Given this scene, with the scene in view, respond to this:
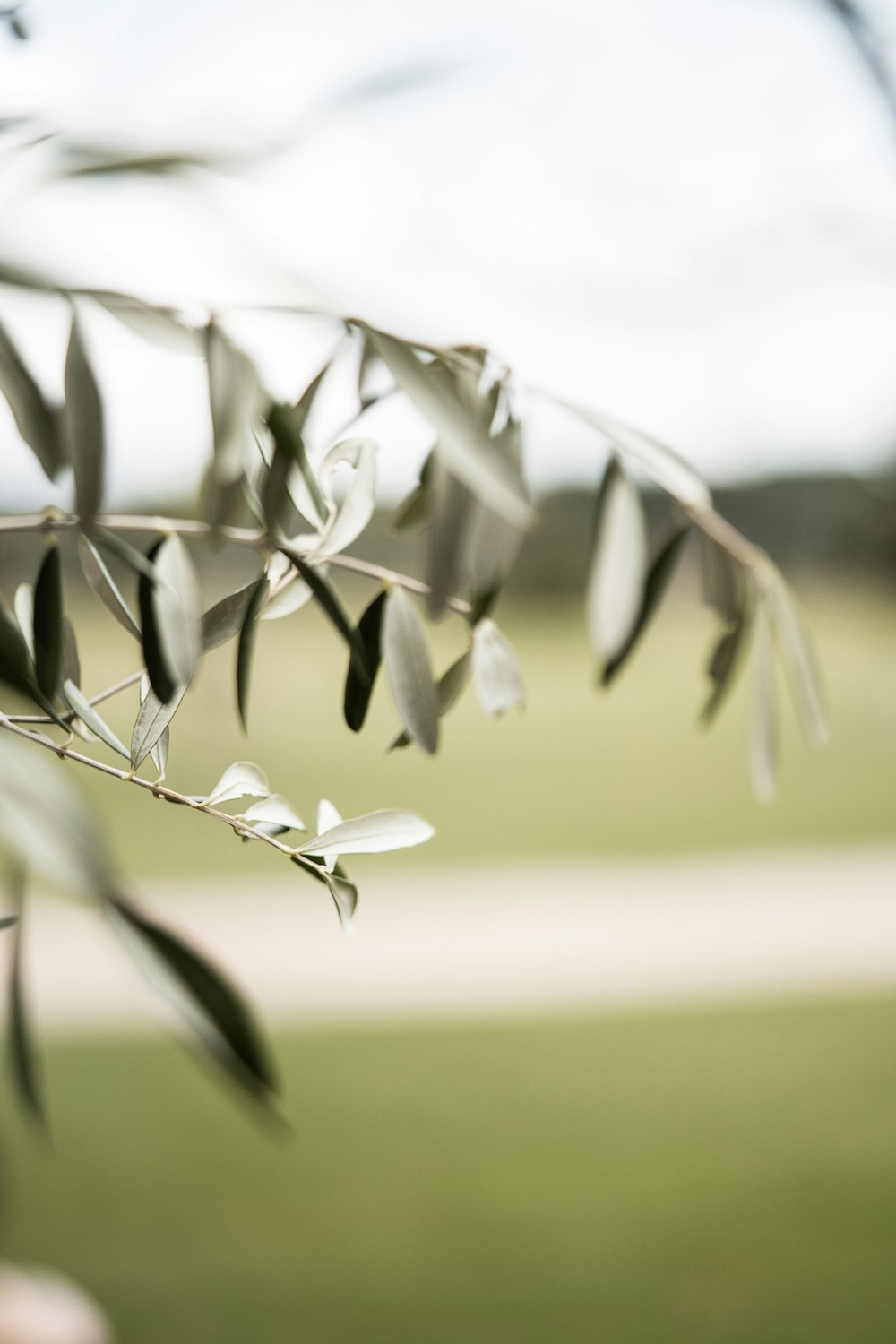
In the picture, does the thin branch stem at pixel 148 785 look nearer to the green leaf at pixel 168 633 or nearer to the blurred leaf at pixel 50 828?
the green leaf at pixel 168 633

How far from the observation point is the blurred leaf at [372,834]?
17.4 inches

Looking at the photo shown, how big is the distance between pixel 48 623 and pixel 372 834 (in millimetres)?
139

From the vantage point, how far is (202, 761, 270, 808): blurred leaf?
0.46m

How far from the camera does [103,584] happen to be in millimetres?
472

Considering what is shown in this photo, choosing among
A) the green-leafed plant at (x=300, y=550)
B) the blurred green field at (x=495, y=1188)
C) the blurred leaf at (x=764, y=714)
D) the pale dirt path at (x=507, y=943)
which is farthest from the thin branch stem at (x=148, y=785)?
the pale dirt path at (x=507, y=943)

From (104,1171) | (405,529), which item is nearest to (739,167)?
(405,529)

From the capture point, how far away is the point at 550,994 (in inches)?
187

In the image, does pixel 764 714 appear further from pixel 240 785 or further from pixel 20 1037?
pixel 20 1037

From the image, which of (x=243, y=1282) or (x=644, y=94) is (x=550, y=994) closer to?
(x=243, y=1282)

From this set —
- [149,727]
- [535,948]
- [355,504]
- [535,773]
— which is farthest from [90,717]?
[535,773]

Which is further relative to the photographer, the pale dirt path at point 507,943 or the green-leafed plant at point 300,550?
the pale dirt path at point 507,943

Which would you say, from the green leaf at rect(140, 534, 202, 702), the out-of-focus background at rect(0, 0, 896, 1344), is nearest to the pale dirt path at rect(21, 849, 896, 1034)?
the out-of-focus background at rect(0, 0, 896, 1344)

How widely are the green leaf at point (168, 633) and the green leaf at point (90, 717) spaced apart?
0.07 meters

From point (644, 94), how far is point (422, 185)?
688 millimetres
